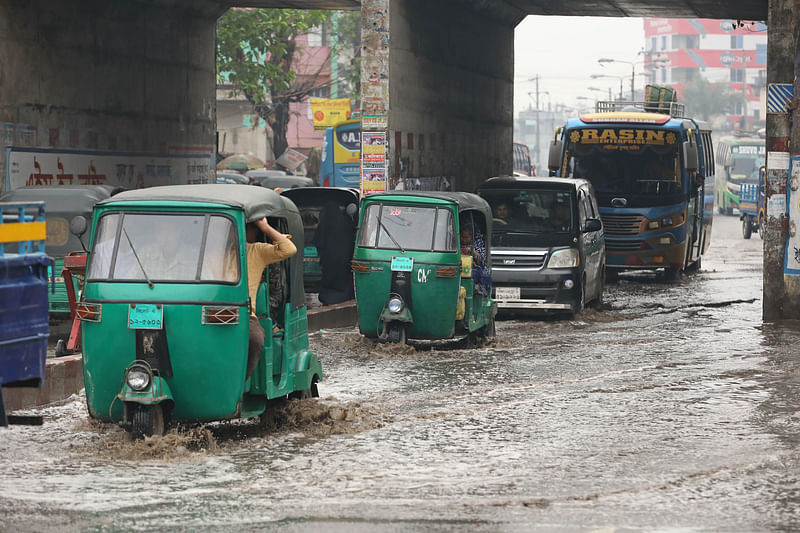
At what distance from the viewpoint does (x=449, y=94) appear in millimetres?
25516

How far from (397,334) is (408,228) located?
3.76ft

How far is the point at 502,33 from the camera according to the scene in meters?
30.1

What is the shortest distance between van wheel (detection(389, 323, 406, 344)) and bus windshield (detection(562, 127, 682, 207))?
11398mm

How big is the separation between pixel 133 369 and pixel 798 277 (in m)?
11.3

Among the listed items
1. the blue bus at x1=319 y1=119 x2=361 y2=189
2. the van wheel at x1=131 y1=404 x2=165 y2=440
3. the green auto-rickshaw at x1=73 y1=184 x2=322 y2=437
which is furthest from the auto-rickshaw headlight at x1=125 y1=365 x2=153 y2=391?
the blue bus at x1=319 y1=119 x2=361 y2=189

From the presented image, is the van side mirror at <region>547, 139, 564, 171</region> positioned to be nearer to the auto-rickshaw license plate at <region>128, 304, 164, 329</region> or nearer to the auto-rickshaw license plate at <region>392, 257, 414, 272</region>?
the auto-rickshaw license plate at <region>392, 257, 414, 272</region>

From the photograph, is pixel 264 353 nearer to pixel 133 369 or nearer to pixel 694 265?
pixel 133 369

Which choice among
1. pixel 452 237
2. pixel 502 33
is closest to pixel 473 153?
pixel 502 33

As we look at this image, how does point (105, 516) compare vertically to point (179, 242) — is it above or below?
below

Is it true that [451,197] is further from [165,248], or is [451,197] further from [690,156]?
[690,156]

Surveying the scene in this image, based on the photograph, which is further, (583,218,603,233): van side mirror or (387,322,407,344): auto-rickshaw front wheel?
(583,218,603,233): van side mirror

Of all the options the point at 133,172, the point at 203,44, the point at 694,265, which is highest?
the point at 203,44

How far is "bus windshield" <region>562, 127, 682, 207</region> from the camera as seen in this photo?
84.4ft

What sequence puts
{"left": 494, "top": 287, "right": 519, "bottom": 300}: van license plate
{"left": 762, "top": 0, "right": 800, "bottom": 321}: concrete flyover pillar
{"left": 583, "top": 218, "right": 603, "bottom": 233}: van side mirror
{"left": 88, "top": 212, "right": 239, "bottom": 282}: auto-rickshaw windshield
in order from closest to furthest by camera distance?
{"left": 88, "top": 212, "right": 239, "bottom": 282}: auto-rickshaw windshield
{"left": 762, "top": 0, "right": 800, "bottom": 321}: concrete flyover pillar
{"left": 494, "top": 287, "right": 519, "bottom": 300}: van license plate
{"left": 583, "top": 218, "right": 603, "bottom": 233}: van side mirror
